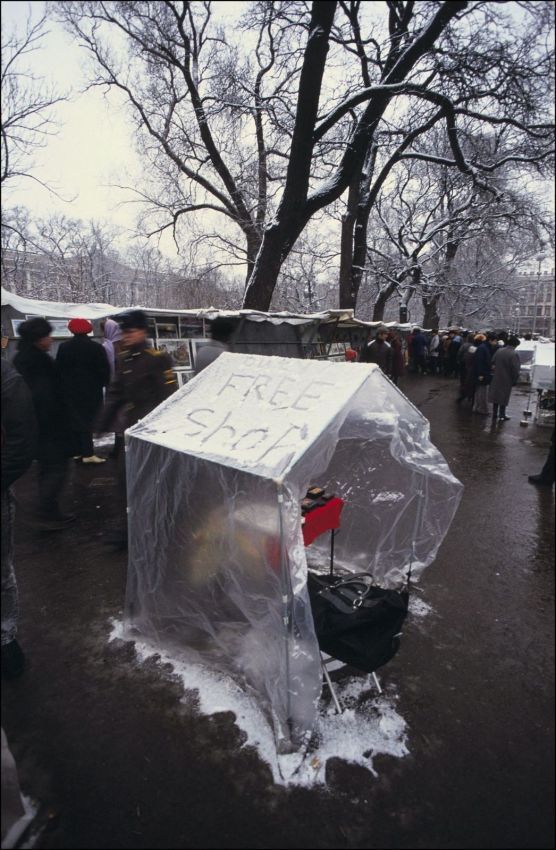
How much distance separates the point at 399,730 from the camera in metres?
2.19

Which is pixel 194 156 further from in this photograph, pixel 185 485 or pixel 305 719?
pixel 305 719

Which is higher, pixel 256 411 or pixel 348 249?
pixel 348 249

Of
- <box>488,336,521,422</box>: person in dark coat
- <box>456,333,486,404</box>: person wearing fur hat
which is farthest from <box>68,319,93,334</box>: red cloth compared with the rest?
<box>456,333,486,404</box>: person wearing fur hat

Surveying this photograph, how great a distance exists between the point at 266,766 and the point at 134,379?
9.43ft

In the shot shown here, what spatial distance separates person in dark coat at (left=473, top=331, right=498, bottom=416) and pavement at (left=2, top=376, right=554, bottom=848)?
6938 millimetres

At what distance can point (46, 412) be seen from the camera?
4242 mm

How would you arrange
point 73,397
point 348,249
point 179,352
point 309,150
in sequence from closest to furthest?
point 73,397 → point 309,150 → point 179,352 → point 348,249

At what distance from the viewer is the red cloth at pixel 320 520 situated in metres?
2.77

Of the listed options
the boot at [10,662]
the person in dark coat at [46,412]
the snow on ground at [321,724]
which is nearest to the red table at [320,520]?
the snow on ground at [321,724]

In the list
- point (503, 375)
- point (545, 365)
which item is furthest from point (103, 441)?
point (503, 375)

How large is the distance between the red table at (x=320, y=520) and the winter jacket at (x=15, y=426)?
5.26 feet

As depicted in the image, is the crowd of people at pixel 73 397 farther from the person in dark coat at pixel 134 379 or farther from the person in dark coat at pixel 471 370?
the person in dark coat at pixel 471 370

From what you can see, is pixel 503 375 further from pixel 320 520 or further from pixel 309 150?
pixel 320 520

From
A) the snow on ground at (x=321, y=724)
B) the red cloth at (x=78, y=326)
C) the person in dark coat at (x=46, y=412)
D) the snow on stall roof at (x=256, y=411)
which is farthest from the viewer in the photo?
the red cloth at (x=78, y=326)
